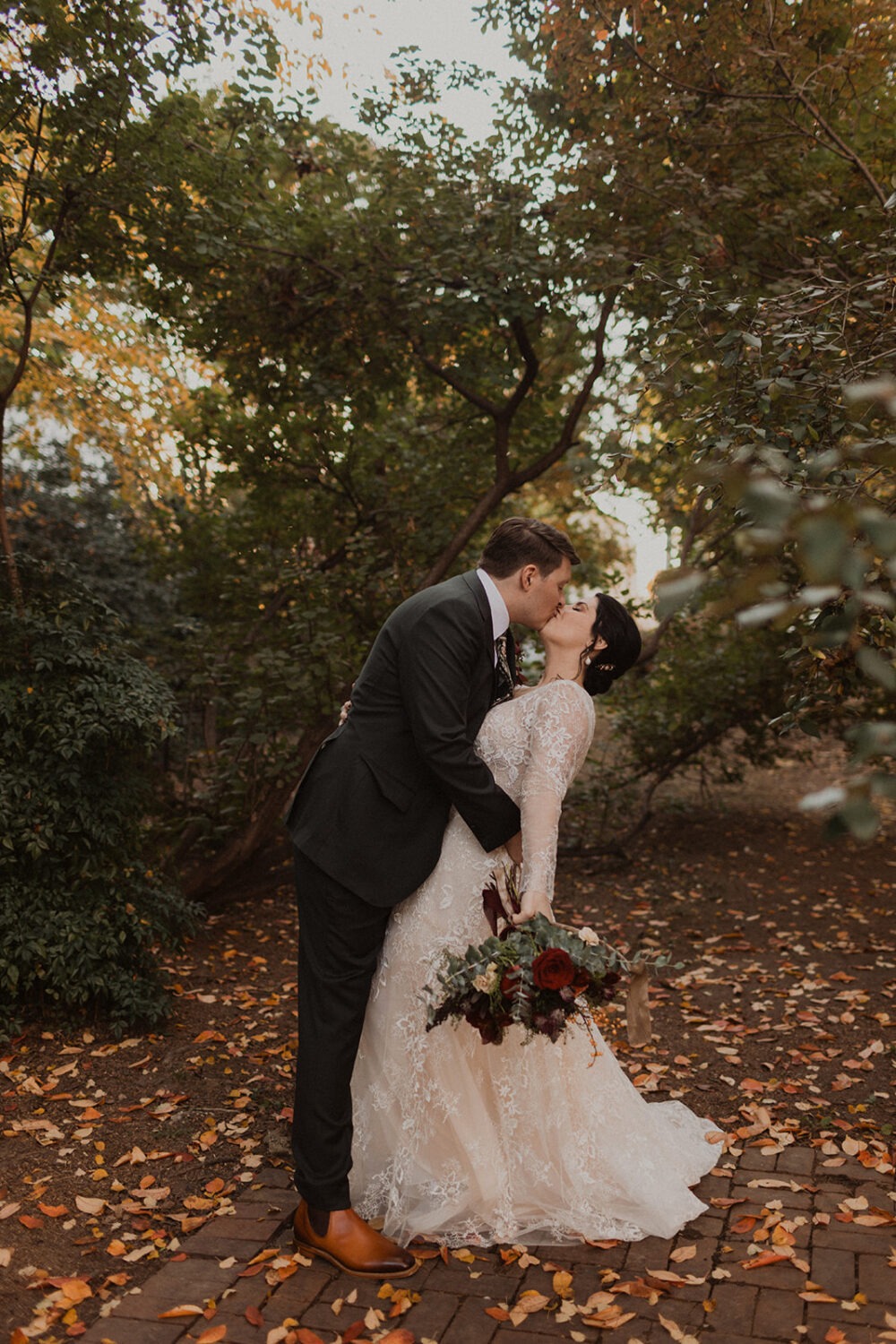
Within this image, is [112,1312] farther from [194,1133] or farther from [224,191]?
[224,191]

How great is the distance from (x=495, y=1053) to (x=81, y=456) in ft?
27.3

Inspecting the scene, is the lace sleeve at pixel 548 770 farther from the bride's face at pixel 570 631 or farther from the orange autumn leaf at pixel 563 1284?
the orange autumn leaf at pixel 563 1284

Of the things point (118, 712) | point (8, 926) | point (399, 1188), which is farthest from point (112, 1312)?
point (118, 712)

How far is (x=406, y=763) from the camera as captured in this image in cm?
301

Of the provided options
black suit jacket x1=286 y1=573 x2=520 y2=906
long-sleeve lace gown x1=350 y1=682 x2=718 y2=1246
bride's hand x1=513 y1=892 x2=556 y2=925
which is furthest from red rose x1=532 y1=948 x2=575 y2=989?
black suit jacket x1=286 y1=573 x2=520 y2=906

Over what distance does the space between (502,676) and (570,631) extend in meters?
0.24

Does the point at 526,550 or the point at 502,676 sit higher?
the point at 526,550

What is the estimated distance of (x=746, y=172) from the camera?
5.66 meters

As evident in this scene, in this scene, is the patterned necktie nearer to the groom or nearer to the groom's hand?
the groom

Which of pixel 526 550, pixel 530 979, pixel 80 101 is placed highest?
pixel 80 101

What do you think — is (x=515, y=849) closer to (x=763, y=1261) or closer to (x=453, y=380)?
(x=763, y=1261)

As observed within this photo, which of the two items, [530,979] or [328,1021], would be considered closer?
[530,979]

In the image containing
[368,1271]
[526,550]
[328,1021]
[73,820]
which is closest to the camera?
[368,1271]

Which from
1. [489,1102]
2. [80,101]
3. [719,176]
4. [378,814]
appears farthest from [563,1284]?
[719,176]
